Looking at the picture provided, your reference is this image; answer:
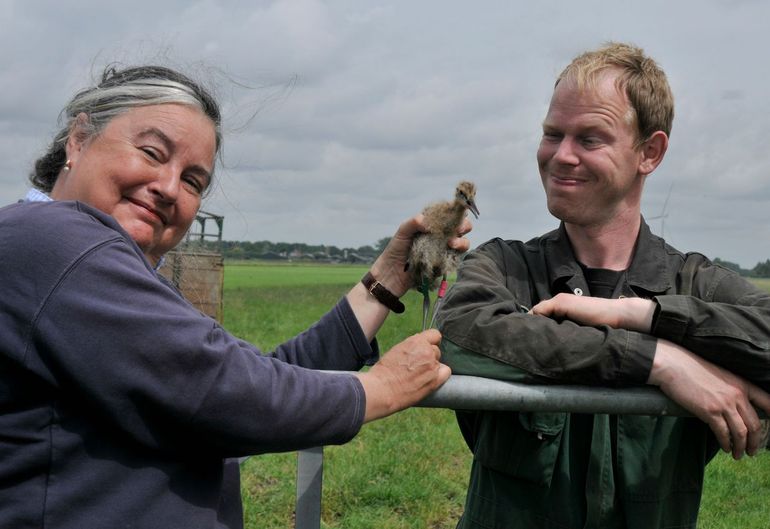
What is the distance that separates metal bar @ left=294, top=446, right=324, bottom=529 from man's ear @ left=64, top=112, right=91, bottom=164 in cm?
132

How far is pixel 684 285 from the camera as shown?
3.01m

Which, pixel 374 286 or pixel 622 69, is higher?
pixel 622 69

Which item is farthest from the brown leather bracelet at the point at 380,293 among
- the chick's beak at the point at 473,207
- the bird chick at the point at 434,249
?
the chick's beak at the point at 473,207

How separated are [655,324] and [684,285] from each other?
57 cm

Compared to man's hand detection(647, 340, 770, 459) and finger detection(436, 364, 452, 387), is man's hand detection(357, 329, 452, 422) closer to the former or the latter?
finger detection(436, 364, 452, 387)

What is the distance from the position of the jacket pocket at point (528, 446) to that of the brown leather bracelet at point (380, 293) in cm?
116

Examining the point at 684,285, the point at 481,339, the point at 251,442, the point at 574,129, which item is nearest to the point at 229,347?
the point at 251,442

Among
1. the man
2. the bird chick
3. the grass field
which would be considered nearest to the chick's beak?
the bird chick

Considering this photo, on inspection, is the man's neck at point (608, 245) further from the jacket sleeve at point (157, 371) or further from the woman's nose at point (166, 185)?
the woman's nose at point (166, 185)

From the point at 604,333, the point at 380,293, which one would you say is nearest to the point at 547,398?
the point at 604,333

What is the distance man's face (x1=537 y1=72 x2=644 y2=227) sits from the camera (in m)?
2.95

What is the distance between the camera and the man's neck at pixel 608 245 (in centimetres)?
312

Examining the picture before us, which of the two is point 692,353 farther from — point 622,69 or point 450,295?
point 622,69

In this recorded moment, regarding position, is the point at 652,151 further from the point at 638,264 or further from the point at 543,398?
the point at 543,398
